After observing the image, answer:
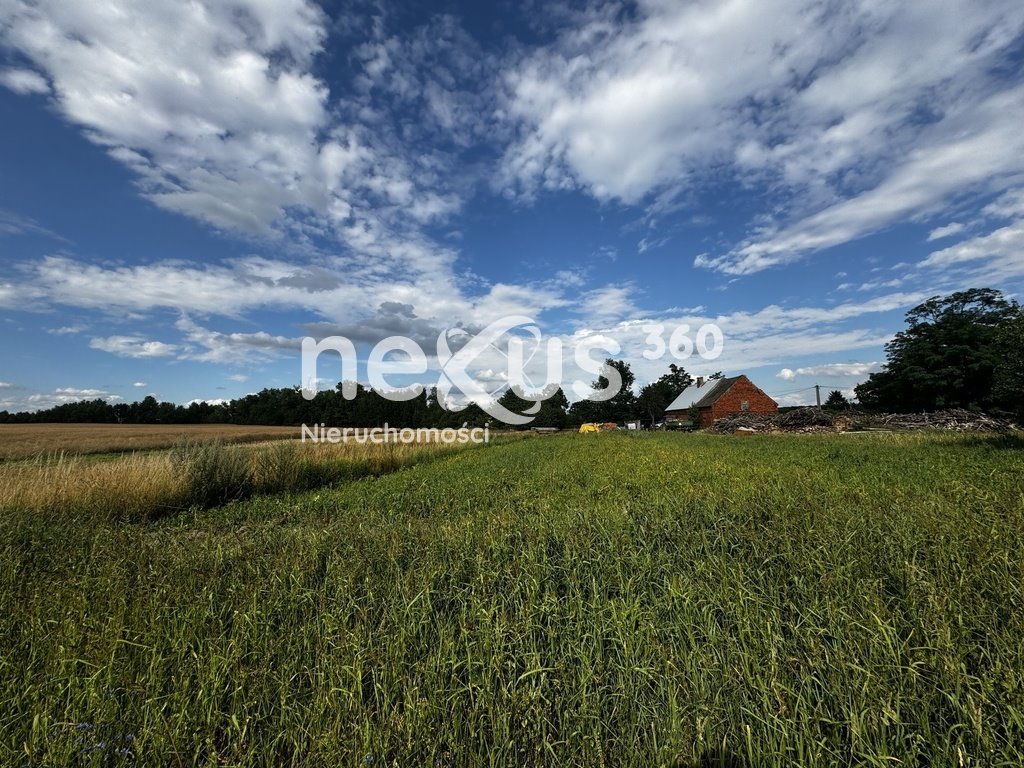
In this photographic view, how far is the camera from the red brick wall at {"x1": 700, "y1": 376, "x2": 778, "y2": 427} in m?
53.1

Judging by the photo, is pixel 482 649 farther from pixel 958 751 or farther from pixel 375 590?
pixel 958 751

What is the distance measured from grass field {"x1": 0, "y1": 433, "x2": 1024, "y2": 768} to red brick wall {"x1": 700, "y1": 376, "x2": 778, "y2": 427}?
51767 millimetres

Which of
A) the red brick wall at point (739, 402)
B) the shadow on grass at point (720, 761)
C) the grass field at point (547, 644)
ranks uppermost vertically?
the red brick wall at point (739, 402)

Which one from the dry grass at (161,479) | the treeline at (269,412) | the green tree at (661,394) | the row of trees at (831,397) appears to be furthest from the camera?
the green tree at (661,394)

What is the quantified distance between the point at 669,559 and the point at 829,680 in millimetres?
1581

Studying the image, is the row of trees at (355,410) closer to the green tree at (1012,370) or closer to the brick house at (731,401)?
the brick house at (731,401)

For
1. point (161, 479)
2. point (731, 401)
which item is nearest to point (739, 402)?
point (731, 401)

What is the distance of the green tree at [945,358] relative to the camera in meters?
38.1

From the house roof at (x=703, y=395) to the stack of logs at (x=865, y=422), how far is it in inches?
776

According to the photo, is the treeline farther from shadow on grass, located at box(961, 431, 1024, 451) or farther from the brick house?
shadow on grass, located at box(961, 431, 1024, 451)

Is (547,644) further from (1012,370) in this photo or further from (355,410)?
(355,410)

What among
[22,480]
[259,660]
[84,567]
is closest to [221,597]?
[259,660]

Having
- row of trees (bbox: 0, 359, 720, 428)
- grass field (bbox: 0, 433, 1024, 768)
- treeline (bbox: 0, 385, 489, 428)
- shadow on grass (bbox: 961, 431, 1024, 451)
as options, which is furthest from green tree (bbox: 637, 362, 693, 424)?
grass field (bbox: 0, 433, 1024, 768)

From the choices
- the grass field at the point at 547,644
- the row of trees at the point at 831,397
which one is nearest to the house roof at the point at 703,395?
the row of trees at the point at 831,397
